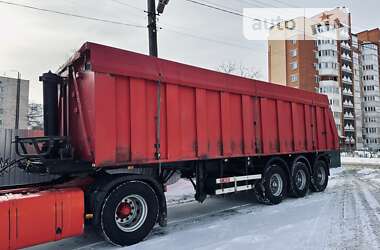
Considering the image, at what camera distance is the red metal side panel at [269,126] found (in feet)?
28.8

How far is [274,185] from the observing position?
30.3ft

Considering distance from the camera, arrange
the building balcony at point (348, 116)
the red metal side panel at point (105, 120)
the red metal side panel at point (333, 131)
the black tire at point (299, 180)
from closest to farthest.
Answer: the red metal side panel at point (105, 120)
the black tire at point (299, 180)
the red metal side panel at point (333, 131)
the building balcony at point (348, 116)

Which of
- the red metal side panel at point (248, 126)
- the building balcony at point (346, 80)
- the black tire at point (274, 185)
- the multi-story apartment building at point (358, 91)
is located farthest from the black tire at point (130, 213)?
the multi-story apartment building at point (358, 91)

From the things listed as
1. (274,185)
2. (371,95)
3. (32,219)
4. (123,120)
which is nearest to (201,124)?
(123,120)

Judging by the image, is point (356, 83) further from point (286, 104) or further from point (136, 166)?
point (136, 166)

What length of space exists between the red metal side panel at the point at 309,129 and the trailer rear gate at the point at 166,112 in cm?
129

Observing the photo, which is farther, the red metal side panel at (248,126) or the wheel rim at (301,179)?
the wheel rim at (301,179)

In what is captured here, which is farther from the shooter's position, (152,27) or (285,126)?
(152,27)

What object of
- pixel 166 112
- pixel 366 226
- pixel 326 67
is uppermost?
pixel 326 67

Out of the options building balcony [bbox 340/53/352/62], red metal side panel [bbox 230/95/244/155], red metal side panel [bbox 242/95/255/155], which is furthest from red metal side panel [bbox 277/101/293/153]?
building balcony [bbox 340/53/352/62]

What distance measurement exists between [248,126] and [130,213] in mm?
3827

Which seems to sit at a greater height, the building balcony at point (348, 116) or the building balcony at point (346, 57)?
the building balcony at point (346, 57)

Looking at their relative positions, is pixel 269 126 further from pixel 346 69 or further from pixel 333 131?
pixel 346 69

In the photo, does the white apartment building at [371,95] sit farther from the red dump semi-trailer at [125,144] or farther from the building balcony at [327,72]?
the red dump semi-trailer at [125,144]
